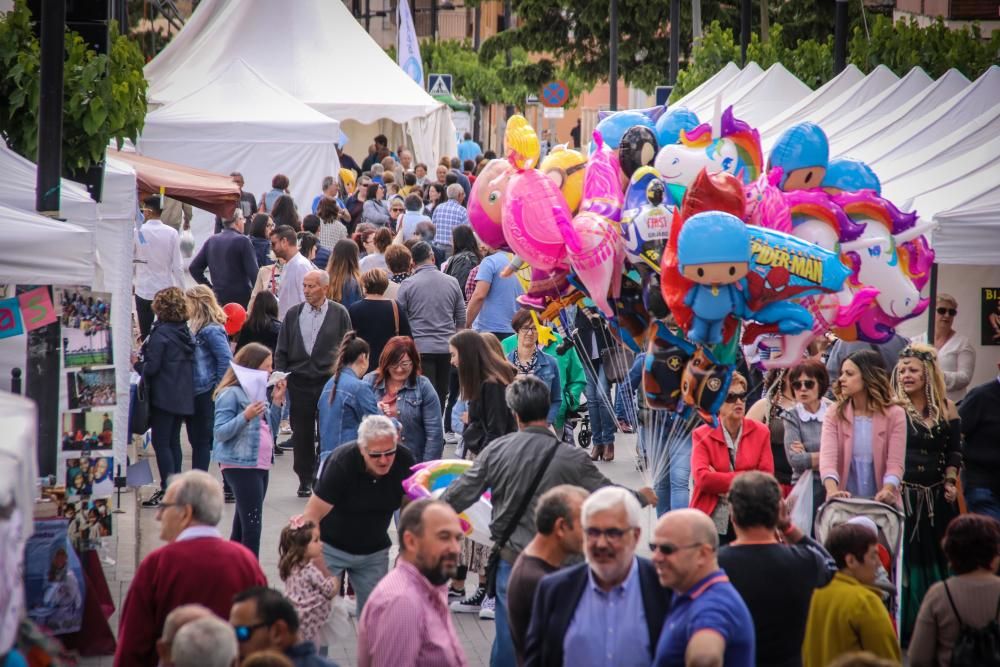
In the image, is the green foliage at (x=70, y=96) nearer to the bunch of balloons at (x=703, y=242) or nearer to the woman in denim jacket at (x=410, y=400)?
the woman in denim jacket at (x=410, y=400)

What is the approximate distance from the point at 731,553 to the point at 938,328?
569 cm

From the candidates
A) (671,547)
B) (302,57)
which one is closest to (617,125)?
(671,547)

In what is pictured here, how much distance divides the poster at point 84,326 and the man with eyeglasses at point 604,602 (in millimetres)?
4273

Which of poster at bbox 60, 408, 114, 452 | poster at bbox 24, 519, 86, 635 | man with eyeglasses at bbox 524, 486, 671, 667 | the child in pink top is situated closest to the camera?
man with eyeglasses at bbox 524, 486, 671, 667

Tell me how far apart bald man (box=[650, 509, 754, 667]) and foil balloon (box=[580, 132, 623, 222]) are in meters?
3.57

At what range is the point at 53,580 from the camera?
7.94 m

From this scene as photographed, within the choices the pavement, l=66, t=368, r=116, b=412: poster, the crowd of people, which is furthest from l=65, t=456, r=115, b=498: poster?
the crowd of people

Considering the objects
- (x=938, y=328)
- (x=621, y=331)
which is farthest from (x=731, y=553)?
(x=938, y=328)

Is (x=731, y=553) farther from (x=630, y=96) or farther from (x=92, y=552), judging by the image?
(x=630, y=96)

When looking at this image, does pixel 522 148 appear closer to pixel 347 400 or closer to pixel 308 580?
pixel 347 400

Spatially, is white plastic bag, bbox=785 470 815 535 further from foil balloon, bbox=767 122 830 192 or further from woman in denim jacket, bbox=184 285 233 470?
woman in denim jacket, bbox=184 285 233 470

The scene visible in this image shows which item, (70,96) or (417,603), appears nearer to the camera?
(417,603)

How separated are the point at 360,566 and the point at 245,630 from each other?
2.55 metres

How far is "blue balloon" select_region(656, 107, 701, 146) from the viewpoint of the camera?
9445mm
